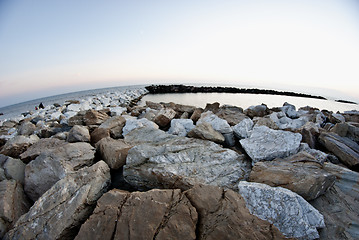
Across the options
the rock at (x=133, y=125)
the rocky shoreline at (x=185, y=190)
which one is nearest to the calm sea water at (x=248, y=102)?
the rock at (x=133, y=125)

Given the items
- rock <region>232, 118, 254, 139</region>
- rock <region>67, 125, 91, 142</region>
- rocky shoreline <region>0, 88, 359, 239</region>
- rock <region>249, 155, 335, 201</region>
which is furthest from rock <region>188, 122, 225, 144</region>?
rock <region>67, 125, 91, 142</region>

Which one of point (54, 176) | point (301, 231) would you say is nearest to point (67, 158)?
point (54, 176)

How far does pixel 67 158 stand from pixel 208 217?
8.78 ft

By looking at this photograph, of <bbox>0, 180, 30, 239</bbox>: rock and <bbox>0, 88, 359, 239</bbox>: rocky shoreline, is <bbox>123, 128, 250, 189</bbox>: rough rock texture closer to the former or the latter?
<bbox>0, 88, 359, 239</bbox>: rocky shoreline

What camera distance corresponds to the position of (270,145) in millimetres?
2809

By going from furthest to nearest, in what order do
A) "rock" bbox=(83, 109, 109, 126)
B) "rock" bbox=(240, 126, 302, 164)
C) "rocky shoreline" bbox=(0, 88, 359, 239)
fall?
"rock" bbox=(83, 109, 109, 126), "rock" bbox=(240, 126, 302, 164), "rocky shoreline" bbox=(0, 88, 359, 239)

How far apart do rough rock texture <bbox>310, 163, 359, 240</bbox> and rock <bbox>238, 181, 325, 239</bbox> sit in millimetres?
216

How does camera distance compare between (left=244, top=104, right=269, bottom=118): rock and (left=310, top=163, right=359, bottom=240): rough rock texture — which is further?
(left=244, top=104, right=269, bottom=118): rock

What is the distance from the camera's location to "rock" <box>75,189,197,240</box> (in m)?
1.42

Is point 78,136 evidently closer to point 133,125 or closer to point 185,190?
point 133,125

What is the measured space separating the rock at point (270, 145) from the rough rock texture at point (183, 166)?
259mm

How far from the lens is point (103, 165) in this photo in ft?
8.08

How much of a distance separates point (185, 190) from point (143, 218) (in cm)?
71

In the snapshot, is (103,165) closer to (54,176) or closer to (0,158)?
(54,176)
